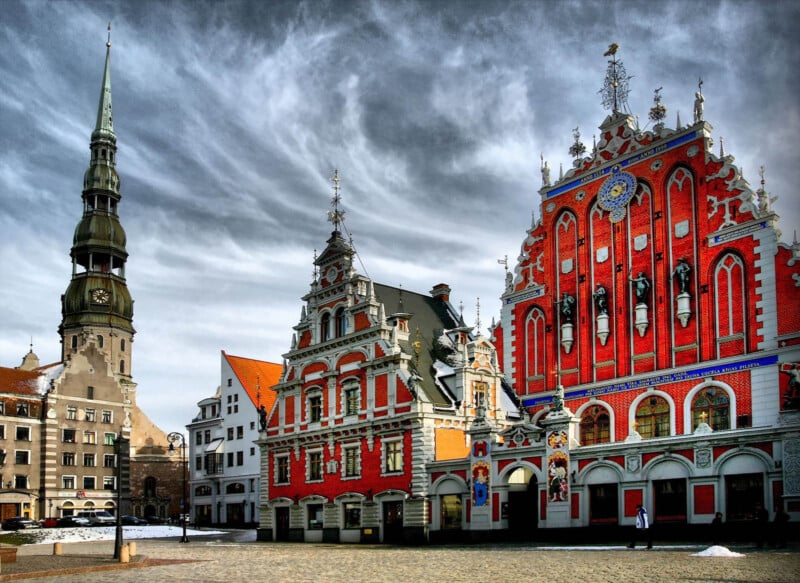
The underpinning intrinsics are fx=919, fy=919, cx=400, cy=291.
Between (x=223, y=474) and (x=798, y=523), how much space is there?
169 ft

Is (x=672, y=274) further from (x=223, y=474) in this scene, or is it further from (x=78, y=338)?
(x=78, y=338)

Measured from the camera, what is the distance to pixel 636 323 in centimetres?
3738

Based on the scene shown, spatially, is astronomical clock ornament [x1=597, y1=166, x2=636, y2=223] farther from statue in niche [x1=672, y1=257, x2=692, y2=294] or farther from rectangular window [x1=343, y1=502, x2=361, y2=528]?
rectangular window [x1=343, y1=502, x2=361, y2=528]

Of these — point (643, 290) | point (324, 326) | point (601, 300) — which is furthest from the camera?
point (324, 326)

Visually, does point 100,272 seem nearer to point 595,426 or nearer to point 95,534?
point 95,534

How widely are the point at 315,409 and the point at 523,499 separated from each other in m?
13.7

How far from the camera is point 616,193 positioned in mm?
39281

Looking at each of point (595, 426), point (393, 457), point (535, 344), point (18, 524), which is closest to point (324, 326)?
point (393, 457)

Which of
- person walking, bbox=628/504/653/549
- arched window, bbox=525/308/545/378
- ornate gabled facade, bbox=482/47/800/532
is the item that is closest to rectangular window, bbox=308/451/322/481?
ornate gabled facade, bbox=482/47/800/532

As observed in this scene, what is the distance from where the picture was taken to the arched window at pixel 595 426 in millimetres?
38125

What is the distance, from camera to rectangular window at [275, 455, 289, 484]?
1923 inches

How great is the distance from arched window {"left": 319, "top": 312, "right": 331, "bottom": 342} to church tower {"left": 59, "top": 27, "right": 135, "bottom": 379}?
53.7 m

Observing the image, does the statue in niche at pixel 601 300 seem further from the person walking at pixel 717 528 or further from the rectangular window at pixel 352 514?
the rectangular window at pixel 352 514

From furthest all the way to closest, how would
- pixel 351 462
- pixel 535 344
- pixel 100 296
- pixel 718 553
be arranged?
pixel 100 296 → pixel 351 462 → pixel 535 344 → pixel 718 553
